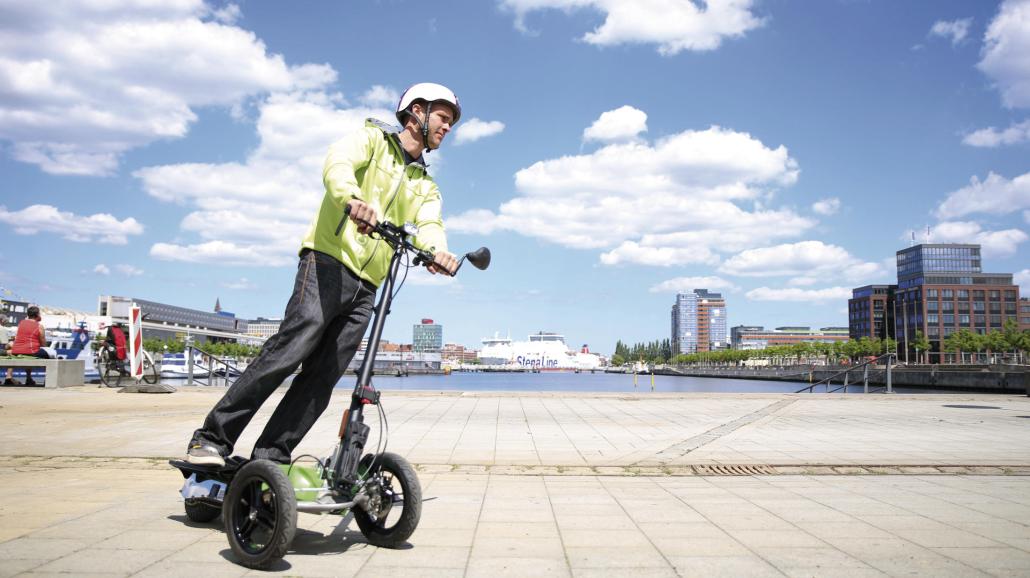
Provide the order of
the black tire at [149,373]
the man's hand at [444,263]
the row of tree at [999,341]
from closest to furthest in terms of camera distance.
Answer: the man's hand at [444,263], the black tire at [149,373], the row of tree at [999,341]

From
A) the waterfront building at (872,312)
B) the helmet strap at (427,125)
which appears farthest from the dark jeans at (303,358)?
the waterfront building at (872,312)

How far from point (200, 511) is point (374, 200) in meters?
2.06

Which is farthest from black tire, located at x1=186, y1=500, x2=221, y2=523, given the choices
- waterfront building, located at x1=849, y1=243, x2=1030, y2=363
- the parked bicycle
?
waterfront building, located at x1=849, y1=243, x2=1030, y2=363

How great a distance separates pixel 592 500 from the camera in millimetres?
4824

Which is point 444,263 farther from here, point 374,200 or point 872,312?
point 872,312

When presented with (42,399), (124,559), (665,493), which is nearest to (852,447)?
(665,493)

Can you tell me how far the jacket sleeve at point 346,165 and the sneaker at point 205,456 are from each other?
4.92 ft

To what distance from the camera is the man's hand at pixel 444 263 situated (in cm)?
369

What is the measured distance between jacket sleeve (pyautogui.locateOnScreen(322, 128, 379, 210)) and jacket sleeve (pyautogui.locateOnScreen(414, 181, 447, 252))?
0.43 m

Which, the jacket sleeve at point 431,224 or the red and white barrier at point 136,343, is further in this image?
the red and white barrier at point 136,343

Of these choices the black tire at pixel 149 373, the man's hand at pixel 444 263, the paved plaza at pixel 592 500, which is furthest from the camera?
the black tire at pixel 149 373

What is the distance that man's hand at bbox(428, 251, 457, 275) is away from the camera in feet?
12.1

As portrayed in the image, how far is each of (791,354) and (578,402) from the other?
501ft

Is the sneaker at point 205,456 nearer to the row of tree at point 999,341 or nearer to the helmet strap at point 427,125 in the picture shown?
the helmet strap at point 427,125
